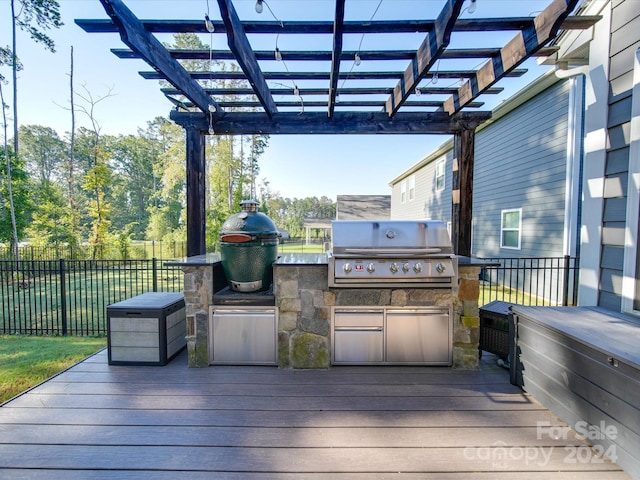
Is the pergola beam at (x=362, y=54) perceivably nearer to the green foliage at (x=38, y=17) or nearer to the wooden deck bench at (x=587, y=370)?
the wooden deck bench at (x=587, y=370)

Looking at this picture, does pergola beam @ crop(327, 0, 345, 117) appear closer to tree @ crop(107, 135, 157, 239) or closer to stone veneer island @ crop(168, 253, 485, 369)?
stone veneer island @ crop(168, 253, 485, 369)

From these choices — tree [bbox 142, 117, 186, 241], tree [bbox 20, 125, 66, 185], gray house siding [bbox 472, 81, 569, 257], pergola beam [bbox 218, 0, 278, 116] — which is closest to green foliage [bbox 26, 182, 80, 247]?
tree [bbox 142, 117, 186, 241]

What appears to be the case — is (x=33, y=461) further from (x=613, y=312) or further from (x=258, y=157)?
(x=258, y=157)

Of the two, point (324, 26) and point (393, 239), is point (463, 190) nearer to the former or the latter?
point (393, 239)

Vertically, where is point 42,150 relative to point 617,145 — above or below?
above

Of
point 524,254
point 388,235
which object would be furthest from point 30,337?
point 524,254

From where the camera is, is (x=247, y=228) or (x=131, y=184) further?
(x=131, y=184)

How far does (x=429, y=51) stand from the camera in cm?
231

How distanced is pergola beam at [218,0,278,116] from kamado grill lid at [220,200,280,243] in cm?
120

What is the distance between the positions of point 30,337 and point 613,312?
21.5ft

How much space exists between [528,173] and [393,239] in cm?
544

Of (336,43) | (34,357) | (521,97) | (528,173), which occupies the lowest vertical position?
(34,357)

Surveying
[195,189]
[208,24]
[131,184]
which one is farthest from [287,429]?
[131,184]

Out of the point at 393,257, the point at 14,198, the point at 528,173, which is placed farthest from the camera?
the point at 14,198
